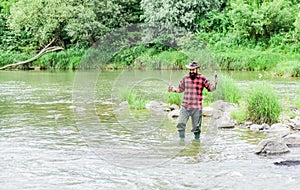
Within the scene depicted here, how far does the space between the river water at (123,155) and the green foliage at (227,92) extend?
73.7 inches

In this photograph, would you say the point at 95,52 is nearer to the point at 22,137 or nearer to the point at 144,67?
the point at 144,67

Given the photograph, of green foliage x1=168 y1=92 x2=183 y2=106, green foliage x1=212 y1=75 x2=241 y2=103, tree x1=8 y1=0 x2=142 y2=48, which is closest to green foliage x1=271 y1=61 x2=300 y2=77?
green foliage x1=212 y1=75 x2=241 y2=103

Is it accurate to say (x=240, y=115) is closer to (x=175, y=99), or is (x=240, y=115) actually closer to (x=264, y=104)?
(x=264, y=104)

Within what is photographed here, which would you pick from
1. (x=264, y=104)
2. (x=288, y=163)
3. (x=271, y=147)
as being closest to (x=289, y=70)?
(x=264, y=104)

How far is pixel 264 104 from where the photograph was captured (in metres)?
10.6

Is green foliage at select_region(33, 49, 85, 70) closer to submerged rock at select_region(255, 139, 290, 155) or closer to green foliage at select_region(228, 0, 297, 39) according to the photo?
green foliage at select_region(228, 0, 297, 39)

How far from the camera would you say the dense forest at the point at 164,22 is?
30.8 meters

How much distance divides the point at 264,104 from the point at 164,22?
2460cm

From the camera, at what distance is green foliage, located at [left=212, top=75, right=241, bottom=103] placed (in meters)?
13.6

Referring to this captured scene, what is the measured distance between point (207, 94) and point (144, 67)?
17931mm

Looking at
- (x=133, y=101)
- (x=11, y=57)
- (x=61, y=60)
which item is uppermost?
(x=11, y=57)

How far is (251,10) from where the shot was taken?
32.6 m

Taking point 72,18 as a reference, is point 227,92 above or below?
below

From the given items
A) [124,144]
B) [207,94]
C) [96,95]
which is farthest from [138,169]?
[96,95]
